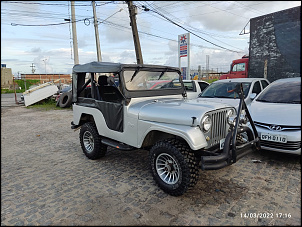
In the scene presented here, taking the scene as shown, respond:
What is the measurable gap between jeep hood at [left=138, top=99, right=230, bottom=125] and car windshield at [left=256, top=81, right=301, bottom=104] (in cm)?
237

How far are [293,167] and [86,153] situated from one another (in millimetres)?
4076

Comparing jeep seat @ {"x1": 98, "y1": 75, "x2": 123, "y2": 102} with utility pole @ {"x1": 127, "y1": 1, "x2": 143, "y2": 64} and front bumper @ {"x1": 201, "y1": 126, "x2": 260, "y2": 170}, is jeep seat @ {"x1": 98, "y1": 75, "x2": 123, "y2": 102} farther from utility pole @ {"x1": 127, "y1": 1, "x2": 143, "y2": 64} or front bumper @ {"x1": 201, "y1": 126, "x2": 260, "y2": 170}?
utility pole @ {"x1": 127, "y1": 1, "x2": 143, "y2": 64}

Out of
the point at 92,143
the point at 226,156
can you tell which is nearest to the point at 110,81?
the point at 92,143

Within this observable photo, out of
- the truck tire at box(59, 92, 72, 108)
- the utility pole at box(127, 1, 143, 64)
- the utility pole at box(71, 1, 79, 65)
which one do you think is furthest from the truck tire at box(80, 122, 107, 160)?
the utility pole at box(71, 1, 79, 65)

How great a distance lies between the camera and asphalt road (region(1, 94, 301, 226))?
2621 mm

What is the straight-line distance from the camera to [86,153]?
4680mm

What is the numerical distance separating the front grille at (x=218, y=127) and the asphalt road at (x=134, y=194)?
771 millimetres

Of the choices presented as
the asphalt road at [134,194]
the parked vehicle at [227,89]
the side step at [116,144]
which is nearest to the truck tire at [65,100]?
the asphalt road at [134,194]

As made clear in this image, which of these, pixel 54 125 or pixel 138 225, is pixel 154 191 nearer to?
pixel 138 225

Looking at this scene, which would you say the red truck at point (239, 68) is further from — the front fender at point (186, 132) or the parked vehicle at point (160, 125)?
the front fender at point (186, 132)

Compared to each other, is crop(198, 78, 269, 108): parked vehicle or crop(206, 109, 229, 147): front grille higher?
crop(198, 78, 269, 108): parked vehicle

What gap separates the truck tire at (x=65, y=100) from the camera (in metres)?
13.0
